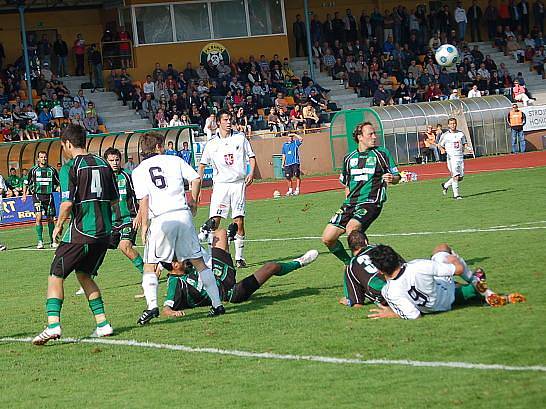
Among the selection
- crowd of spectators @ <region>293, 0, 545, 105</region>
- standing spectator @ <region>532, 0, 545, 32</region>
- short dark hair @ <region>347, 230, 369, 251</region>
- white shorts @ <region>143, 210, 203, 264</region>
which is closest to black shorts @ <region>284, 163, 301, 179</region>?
crowd of spectators @ <region>293, 0, 545, 105</region>

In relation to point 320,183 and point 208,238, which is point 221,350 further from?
point 320,183

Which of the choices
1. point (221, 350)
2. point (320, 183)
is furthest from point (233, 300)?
point (320, 183)

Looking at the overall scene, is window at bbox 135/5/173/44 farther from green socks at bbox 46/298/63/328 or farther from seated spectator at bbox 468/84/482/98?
green socks at bbox 46/298/63/328

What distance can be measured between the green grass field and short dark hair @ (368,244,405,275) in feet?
1.79

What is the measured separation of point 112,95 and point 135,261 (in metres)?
31.2

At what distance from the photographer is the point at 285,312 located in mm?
11234

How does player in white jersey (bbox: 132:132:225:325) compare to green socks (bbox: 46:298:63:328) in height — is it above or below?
above

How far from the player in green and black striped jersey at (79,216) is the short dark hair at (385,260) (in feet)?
9.35

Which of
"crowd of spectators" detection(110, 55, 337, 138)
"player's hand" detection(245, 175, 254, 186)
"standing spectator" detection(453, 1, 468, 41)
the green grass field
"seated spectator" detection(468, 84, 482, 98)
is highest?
"standing spectator" detection(453, 1, 468, 41)

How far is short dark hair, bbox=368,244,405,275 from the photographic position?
963 cm

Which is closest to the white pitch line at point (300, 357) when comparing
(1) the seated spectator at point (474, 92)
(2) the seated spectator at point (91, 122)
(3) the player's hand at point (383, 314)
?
(3) the player's hand at point (383, 314)

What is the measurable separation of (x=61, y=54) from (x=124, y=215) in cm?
3207

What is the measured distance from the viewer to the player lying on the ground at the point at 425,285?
954cm

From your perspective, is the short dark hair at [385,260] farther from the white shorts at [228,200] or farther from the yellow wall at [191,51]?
the yellow wall at [191,51]
